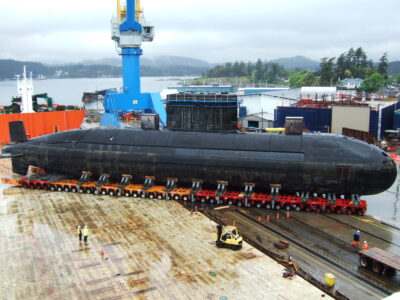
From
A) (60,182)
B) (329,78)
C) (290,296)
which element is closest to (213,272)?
(290,296)

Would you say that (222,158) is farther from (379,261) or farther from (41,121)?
(41,121)

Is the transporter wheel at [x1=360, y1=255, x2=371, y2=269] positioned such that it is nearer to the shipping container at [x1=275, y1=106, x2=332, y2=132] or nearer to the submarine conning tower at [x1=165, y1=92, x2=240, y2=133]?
the submarine conning tower at [x1=165, y1=92, x2=240, y2=133]

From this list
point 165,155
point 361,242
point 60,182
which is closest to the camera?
point 361,242

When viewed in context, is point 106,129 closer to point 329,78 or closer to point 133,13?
point 133,13

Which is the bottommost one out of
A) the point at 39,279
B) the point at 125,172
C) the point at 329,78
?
the point at 39,279

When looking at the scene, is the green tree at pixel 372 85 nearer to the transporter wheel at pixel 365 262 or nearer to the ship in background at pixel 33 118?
the ship in background at pixel 33 118

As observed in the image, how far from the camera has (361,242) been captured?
20.4 meters

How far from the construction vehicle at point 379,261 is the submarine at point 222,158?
796 cm

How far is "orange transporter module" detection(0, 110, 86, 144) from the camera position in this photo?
46000mm

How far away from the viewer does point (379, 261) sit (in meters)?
16.7

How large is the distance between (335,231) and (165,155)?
12506 millimetres

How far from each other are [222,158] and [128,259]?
11.0m

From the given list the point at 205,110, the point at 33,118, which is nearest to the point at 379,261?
the point at 205,110

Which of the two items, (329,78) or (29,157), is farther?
(329,78)
